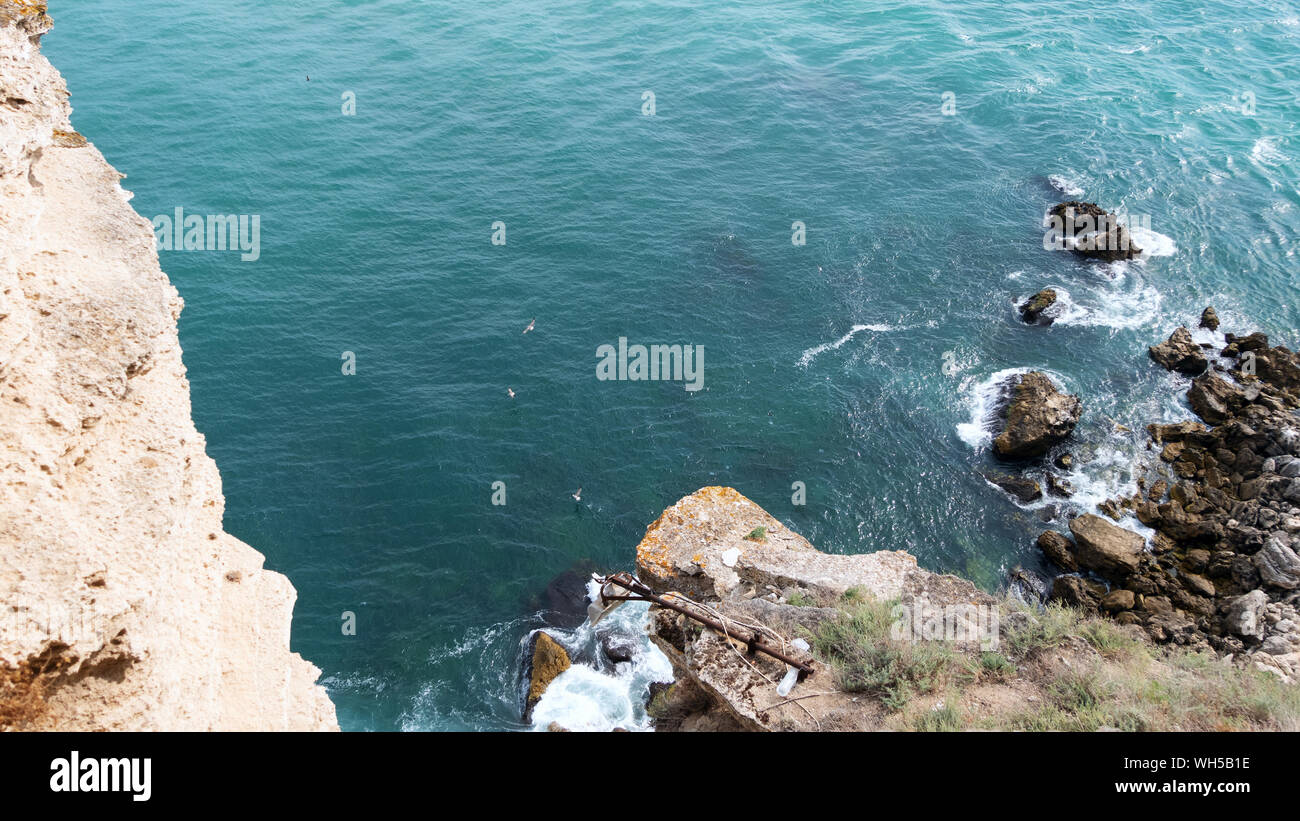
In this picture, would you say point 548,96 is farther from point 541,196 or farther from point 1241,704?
point 1241,704

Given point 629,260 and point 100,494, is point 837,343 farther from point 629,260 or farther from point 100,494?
point 100,494

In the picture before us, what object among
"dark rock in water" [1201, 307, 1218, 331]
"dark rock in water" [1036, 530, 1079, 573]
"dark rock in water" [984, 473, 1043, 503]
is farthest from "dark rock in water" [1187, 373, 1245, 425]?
"dark rock in water" [1036, 530, 1079, 573]

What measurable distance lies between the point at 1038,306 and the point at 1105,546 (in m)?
17.1

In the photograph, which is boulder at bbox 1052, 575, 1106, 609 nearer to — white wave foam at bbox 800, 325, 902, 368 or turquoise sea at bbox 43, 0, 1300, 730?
turquoise sea at bbox 43, 0, 1300, 730

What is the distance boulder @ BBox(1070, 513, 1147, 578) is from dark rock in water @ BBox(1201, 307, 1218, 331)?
17783mm

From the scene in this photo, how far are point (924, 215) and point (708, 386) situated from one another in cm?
2202

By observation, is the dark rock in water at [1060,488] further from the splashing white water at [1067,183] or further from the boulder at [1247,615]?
the splashing white water at [1067,183]

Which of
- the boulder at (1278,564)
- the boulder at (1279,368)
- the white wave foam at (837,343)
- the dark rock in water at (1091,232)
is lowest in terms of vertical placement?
the boulder at (1278,564)

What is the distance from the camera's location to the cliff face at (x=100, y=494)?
11.1 m

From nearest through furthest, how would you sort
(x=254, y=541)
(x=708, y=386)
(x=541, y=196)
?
1. (x=254, y=541)
2. (x=708, y=386)
3. (x=541, y=196)

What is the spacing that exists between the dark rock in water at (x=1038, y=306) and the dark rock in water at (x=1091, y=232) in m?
6.23

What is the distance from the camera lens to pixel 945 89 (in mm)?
65812

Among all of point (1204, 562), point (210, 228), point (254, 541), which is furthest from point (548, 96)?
point (1204, 562)

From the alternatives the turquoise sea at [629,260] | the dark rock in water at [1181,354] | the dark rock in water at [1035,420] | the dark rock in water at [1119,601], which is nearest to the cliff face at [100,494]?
the turquoise sea at [629,260]
